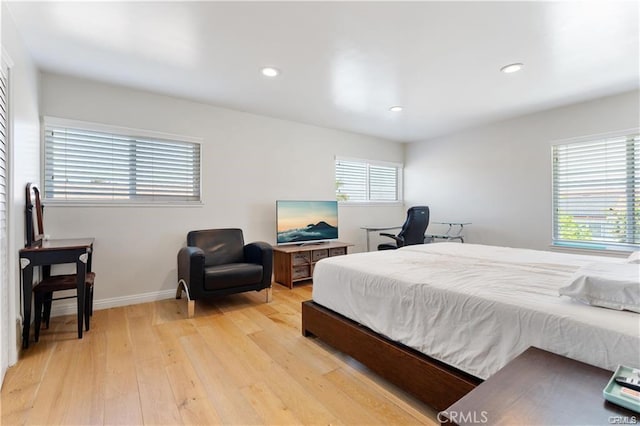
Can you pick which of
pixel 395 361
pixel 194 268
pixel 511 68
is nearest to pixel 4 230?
pixel 194 268

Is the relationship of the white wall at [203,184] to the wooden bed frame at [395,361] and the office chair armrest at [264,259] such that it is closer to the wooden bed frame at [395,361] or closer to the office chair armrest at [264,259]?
the office chair armrest at [264,259]

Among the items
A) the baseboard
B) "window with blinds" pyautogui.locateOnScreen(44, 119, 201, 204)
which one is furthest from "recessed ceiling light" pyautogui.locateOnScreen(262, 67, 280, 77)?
the baseboard

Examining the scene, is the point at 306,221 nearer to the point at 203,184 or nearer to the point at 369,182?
the point at 203,184

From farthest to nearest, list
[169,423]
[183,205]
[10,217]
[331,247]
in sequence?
[331,247], [183,205], [10,217], [169,423]

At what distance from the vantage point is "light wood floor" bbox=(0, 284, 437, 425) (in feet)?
5.19

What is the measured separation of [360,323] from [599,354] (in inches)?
47.8

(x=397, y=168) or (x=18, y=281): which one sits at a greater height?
(x=397, y=168)

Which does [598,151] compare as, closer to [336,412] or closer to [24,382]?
[336,412]

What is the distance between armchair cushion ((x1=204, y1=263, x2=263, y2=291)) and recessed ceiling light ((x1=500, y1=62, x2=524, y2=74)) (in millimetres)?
3097

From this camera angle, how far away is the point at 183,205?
3.65m

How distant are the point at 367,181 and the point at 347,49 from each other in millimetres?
3272

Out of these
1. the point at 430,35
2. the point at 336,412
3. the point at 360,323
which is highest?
the point at 430,35

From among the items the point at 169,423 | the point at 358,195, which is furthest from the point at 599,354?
the point at 358,195

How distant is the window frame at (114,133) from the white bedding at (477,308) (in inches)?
86.0
